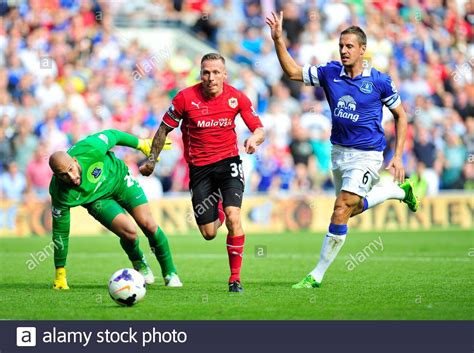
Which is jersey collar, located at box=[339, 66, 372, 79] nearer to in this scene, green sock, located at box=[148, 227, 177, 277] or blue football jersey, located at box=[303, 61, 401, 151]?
blue football jersey, located at box=[303, 61, 401, 151]

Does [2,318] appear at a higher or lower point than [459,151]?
lower

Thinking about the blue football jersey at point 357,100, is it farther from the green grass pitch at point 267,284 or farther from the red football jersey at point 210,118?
the green grass pitch at point 267,284

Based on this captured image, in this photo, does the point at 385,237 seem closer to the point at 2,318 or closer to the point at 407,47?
the point at 407,47

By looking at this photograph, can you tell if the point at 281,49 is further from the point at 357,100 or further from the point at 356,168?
the point at 356,168

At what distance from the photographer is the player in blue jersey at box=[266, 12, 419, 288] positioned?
38.6 feet

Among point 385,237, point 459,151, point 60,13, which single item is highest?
point 60,13

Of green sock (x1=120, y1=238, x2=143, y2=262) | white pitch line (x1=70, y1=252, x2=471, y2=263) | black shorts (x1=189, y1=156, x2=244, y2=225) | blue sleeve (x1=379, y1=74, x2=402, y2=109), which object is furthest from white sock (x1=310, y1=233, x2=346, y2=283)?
white pitch line (x1=70, y1=252, x2=471, y2=263)

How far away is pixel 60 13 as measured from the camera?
2656 centimetres

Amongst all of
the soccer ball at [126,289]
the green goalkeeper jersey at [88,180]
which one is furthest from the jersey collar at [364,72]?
the soccer ball at [126,289]

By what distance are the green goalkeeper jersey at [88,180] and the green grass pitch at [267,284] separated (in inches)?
37.4

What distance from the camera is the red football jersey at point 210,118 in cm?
1178
